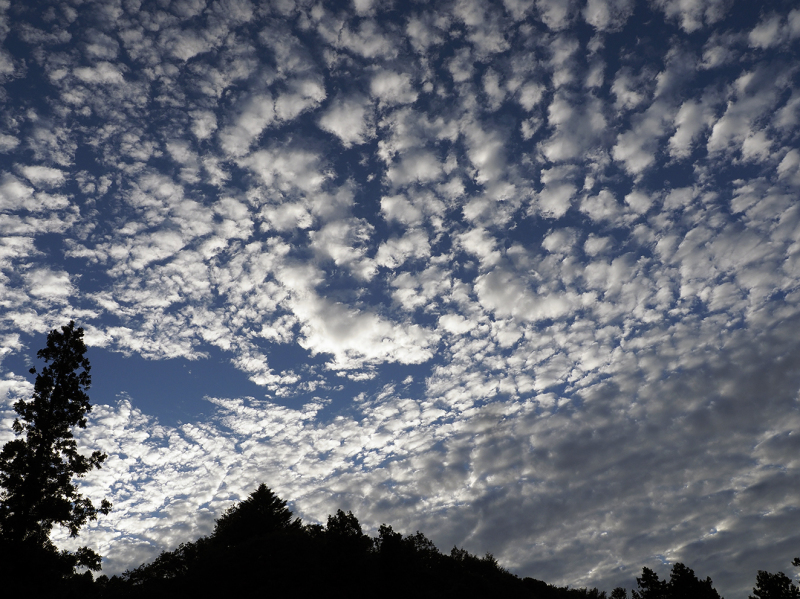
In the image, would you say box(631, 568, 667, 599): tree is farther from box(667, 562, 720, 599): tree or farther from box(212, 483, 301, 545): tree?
box(212, 483, 301, 545): tree

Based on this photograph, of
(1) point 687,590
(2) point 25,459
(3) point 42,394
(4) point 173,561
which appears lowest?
(1) point 687,590

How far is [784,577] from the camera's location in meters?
80.2

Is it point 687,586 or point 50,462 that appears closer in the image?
point 50,462

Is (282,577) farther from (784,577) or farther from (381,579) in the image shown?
(784,577)

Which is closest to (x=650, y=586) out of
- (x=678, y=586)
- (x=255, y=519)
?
(x=678, y=586)

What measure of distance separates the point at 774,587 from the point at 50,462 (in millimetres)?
107894

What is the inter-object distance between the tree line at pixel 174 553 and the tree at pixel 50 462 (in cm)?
6

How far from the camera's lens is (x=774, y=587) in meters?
80.1

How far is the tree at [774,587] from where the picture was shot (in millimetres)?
78000

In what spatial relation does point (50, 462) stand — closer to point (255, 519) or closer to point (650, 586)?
point (255, 519)

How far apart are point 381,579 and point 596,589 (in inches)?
3985

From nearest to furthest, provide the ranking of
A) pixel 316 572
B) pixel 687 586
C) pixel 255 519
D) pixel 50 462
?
pixel 50 462
pixel 316 572
pixel 255 519
pixel 687 586

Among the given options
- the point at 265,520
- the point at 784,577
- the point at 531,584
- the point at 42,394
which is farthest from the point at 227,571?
the point at 784,577

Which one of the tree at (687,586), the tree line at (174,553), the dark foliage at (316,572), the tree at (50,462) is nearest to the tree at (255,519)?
the tree line at (174,553)
